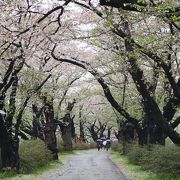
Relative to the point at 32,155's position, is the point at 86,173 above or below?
below

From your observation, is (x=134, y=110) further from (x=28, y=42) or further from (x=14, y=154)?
(x=28, y=42)

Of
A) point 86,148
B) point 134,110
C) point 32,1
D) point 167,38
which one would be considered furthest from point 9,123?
point 86,148

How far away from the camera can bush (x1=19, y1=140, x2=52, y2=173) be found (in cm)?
2145

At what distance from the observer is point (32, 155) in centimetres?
2314

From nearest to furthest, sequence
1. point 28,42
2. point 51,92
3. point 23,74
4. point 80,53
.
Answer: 1. point 28,42
2. point 23,74
3. point 51,92
4. point 80,53

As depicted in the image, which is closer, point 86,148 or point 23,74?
point 23,74

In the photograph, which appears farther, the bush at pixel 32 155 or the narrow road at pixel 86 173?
the bush at pixel 32 155

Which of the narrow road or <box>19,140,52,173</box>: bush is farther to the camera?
<box>19,140,52,173</box>: bush

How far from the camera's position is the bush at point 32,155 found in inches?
845

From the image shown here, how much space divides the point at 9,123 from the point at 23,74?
2846 millimetres

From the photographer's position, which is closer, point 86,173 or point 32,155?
point 86,173

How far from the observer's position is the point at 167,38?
1401 centimetres

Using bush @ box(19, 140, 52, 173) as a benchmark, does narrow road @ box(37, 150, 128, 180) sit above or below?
below

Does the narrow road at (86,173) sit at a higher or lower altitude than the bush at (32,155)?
lower
